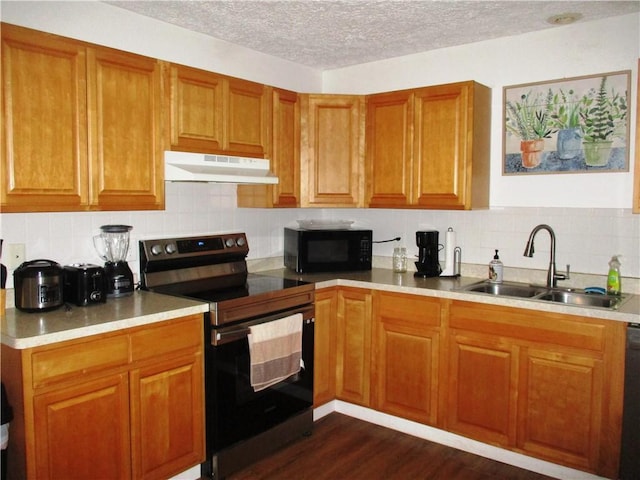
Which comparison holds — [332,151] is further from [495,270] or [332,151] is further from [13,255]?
[13,255]

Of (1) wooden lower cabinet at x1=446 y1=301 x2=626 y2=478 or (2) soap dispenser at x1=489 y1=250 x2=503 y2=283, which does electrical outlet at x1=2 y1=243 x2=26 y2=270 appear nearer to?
(1) wooden lower cabinet at x1=446 y1=301 x2=626 y2=478

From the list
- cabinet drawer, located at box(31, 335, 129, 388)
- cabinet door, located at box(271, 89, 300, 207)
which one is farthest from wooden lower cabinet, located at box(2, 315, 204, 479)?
cabinet door, located at box(271, 89, 300, 207)

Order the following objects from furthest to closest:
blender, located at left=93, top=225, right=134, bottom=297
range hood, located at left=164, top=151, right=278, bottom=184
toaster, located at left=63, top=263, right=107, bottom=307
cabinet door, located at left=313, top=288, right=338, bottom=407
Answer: cabinet door, located at left=313, top=288, right=338, bottom=407 → range hood, located at left=164, top=151, right=278, bottom=184 → blender, located at left=93, top=225, right=134, bottom=297 → toaster, located at left=63, top=263, right=107, bottom=307

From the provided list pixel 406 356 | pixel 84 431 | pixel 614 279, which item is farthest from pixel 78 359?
pixel 614 279

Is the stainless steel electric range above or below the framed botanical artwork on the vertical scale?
below

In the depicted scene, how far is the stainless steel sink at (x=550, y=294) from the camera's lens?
9.29 ft

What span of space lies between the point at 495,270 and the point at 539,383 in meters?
0.77

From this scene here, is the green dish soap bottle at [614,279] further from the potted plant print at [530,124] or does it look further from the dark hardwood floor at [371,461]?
the dark hardwood floor at [371,461]

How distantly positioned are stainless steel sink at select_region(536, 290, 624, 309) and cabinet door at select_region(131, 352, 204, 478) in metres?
1.97

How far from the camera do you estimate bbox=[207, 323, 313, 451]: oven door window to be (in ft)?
8.55

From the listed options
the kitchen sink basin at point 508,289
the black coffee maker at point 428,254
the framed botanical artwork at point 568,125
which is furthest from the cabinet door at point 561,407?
the framed botanical artwork at point 568,125

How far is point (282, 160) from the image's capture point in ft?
11.5

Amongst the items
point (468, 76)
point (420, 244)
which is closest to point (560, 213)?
point (420, 244)

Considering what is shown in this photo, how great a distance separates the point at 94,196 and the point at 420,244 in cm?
202
